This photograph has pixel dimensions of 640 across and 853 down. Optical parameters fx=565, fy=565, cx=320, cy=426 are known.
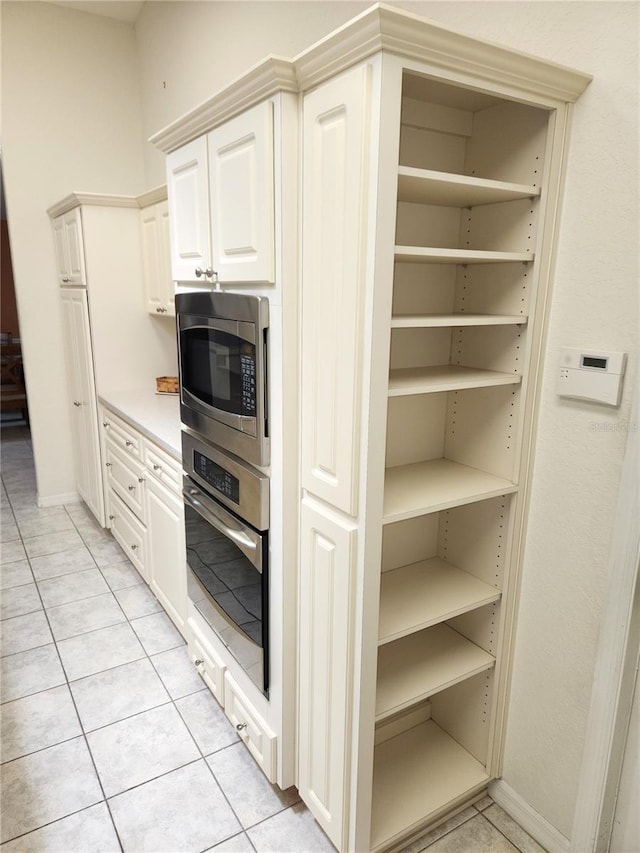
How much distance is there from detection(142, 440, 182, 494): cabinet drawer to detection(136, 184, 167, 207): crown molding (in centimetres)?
131

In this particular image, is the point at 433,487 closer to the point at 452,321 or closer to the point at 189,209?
the point at 452,321

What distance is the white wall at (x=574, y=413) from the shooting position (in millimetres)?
1235

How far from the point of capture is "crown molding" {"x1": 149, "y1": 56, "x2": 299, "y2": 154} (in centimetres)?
124

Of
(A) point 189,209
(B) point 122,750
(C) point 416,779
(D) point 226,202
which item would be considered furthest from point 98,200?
(C) point 416,779

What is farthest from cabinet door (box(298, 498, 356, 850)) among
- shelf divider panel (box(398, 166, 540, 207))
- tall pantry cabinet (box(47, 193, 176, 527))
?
tall pantry cabinet (box(47, 193, 176, 527))

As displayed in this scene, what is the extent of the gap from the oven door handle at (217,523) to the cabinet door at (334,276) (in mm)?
364

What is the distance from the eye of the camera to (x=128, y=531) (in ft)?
10.2

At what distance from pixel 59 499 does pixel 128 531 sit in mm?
1402

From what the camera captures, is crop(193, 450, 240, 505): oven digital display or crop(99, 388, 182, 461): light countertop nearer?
crop(193, 450, 240, 505): oven digital display

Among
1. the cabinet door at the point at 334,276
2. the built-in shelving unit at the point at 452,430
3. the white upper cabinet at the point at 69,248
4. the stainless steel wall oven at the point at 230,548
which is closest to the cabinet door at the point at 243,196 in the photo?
the cabinet door at the point at 334,276

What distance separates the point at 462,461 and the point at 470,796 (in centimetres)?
104

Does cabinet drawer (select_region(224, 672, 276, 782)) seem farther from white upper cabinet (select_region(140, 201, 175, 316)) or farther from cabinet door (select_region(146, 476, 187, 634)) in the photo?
white upper cabinet (select_region(140, 201, 175, 316))

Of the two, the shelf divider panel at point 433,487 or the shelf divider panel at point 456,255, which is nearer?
the shelf divider panel at point 456,255

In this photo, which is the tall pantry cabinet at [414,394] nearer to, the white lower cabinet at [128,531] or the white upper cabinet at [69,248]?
the white lower cabinet at [128,531]
